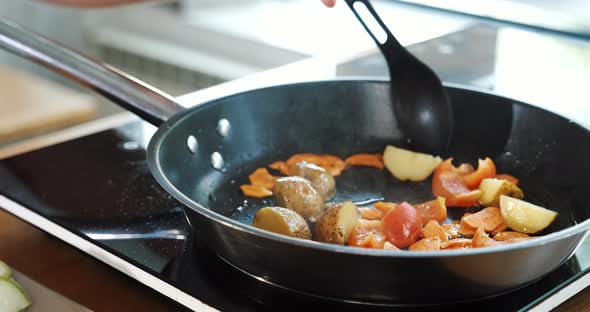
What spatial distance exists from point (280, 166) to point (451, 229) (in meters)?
0.32

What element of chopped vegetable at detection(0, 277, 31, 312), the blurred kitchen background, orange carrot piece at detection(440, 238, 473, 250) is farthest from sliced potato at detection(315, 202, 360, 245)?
the blurred kitchen background

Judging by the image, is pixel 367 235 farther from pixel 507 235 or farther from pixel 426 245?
pixel 507 235

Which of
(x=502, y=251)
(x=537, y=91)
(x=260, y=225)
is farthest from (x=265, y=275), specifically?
(x=537, y=91)

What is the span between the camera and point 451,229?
1.05m

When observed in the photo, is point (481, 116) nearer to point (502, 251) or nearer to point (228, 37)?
point (502, 251)

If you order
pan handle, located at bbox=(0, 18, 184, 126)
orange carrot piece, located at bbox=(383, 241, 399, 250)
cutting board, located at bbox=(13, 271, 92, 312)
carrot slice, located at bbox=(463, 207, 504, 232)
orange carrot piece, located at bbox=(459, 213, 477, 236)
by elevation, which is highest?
pan handle, located at bbox=(0, 18, 184, 126)

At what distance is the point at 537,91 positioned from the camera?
1.53 m

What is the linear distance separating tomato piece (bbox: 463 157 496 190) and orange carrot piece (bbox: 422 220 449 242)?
18 cm

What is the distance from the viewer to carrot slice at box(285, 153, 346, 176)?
1267 mm

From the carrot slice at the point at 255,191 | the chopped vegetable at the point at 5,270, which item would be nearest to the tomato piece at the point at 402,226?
the carrot slice at the point at 255,191

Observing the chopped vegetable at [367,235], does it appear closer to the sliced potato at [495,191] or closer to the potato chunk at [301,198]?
the potato chunk at [301,198]

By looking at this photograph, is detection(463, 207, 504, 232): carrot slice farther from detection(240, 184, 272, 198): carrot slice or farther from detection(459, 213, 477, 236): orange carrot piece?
detection(240, 184, 272, 198): carrot slice

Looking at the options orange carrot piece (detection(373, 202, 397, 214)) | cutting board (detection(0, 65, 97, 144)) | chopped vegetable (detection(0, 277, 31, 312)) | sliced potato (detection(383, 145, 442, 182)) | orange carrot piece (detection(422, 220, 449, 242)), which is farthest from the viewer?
cutting board (detection(0, 65, 97, 144))

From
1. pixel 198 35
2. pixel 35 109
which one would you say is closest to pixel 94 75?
pixel 35 109
